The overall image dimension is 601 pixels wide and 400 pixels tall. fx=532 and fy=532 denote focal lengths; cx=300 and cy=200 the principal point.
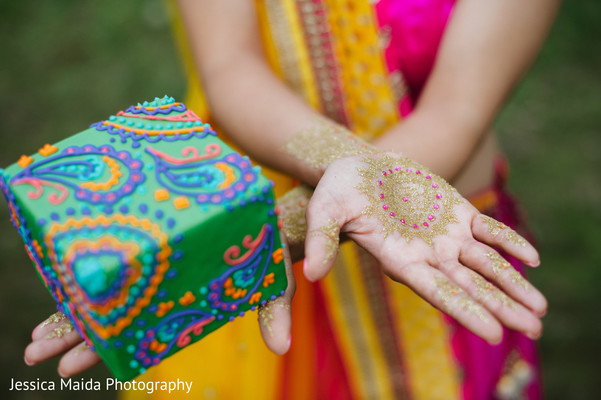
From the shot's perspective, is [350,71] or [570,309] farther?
[570,309]

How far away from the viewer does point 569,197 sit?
245cm

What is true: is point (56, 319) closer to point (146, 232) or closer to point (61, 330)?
point (61, 330)

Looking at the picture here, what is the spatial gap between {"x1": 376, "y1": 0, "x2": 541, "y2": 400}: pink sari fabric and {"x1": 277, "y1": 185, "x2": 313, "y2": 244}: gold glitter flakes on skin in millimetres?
351

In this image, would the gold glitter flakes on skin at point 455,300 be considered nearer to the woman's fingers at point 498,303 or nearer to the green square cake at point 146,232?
the woman's fingers at point 498,303

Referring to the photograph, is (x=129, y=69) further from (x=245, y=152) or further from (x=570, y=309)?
(x=570, y=309)

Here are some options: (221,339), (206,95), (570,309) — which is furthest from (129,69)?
(570,309)

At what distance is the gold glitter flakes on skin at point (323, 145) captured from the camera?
1.04 metres

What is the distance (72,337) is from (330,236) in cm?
52

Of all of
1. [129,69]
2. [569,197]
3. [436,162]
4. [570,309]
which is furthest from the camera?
[129,69]

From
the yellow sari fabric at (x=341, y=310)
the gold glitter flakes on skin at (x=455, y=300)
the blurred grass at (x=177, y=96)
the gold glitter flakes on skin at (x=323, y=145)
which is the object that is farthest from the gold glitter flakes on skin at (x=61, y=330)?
the blurred grass at (x=177, y=96)

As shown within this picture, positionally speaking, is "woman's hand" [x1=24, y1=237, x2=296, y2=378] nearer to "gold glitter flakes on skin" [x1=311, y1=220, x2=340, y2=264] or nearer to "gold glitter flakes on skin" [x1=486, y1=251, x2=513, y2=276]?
"gold glitter flakes on skin" [x1=311, y1=220, x2=340, y2=264]

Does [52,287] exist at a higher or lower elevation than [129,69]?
higher

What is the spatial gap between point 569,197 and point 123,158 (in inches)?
86.3

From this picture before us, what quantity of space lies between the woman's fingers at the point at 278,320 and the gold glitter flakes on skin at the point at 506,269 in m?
0.36
